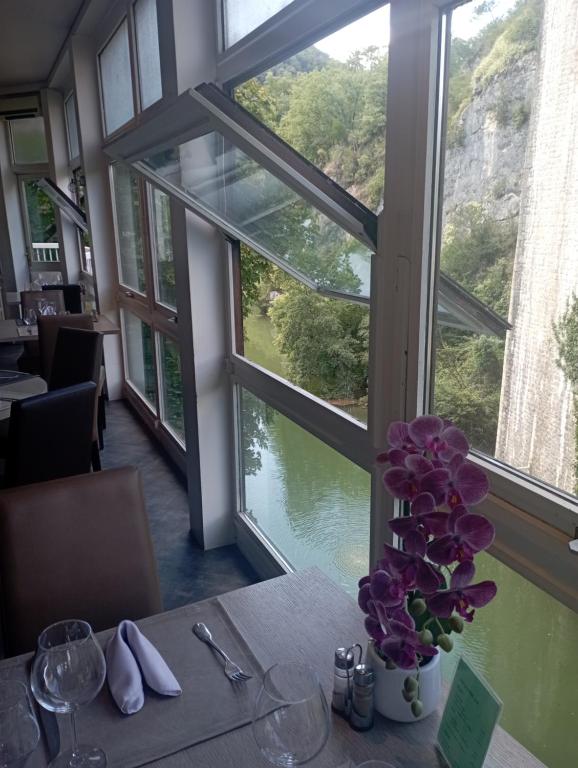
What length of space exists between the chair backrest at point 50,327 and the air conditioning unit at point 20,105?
4.65m

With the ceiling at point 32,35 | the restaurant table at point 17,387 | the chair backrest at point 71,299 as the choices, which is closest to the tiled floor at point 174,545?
the restaurant table at point 17,387

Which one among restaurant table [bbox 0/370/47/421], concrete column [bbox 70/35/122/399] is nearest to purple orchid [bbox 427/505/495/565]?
restaurant table [bbox 0/370/47/421]

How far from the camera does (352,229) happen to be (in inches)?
52.7

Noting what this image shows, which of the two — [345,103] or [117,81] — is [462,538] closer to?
[345,103]

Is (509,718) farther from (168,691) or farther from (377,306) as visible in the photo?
(377,306)

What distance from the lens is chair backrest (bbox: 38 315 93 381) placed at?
3963mm

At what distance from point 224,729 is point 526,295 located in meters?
0.92

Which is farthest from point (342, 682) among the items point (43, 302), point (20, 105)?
point (20, 105)

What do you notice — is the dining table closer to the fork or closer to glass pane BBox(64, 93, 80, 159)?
the fork

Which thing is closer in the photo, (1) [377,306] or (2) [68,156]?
(1) [377,306]

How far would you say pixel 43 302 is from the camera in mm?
5004

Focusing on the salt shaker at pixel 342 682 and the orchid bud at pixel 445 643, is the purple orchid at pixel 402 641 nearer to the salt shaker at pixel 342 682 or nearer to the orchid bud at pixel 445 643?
the orchid bud at pixel 445 643

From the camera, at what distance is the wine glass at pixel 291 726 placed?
2.80 ft

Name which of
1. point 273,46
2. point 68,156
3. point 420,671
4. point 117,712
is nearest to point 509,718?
point 420,671
